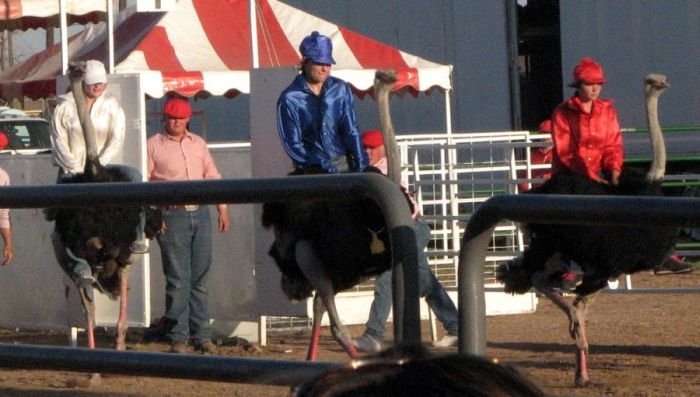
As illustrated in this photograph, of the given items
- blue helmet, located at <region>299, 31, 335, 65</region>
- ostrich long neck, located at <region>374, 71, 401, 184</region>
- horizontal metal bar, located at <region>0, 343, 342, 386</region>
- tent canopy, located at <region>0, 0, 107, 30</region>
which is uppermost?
tent canopy, located at <region>0, 0, 107, 30</region>

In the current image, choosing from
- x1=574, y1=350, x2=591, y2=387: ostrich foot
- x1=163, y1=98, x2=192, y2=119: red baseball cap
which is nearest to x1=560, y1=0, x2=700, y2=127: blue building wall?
x1=163, y1=98, x2=192, y2=119: red baseball cap

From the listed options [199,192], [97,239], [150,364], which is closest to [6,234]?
[97,239]

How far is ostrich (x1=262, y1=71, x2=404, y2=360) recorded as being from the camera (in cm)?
445

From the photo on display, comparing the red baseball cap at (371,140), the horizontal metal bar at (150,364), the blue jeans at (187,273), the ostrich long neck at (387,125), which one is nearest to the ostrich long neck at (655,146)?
the ostrich long neck at (387,125)

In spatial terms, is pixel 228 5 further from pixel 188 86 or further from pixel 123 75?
pixel 123 75

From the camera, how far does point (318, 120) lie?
788 centimetres

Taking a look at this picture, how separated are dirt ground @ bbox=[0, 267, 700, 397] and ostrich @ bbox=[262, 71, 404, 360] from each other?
0.50m

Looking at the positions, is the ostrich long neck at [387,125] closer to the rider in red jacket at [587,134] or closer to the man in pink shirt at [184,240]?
the rider in red jacket at [587,134]

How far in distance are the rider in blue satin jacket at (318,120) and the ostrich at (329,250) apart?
0.24 metres

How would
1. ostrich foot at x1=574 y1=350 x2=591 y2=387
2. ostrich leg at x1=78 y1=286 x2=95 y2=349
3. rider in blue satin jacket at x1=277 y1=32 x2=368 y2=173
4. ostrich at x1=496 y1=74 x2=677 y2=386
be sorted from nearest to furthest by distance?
ostrich foot at x1=574 y1=350 x2=591 y2=387 < ostrich at x1=496 y1=74 x2=677 y2=386 < rider in blue satin jacket at x1=277 y1=32 x2=368 y2=173 < ostrich leg at x1=78 y1=286 x2=95 y2=349

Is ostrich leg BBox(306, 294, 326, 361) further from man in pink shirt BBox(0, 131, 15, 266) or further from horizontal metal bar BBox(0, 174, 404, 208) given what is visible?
horizontal metal bar BBox(0, 174, 404, 208)

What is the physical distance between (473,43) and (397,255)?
13527 mm

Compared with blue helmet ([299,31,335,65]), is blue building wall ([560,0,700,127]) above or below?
above

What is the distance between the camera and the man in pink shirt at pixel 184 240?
9.23m
